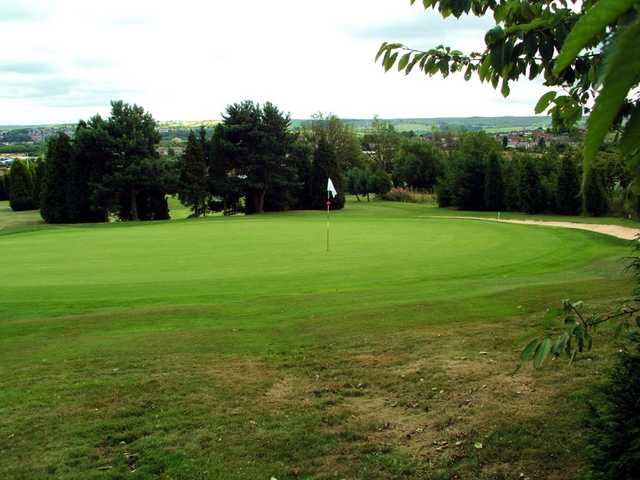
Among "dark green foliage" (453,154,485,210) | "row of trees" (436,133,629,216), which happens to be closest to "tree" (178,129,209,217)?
"row of trees" (436,133,629,216)

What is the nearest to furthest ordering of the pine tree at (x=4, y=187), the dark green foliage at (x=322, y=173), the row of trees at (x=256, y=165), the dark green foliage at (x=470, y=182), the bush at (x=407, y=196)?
the dark green foliage at (x=470, y=182) → the row of trees at (x=256, y=165) → the dark green foliage at (x=322, y=173) → the bush at (x=407, y=196) → the pine tree at (x=4, y=187)

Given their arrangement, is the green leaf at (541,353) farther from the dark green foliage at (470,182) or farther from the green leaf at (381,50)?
the dark green foliage at (470,182)

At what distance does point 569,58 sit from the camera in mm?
535

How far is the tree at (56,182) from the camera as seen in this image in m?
44.8

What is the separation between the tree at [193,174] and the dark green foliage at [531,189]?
23836mm

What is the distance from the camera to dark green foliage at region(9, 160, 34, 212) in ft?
177

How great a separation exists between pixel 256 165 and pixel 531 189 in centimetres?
2029

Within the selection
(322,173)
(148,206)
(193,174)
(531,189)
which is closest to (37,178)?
(148,206)

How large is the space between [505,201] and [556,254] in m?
22.3

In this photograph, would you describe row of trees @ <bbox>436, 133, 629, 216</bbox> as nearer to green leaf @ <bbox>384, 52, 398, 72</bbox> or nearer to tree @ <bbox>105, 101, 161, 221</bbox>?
tree @ <bbox>105, 101, 161, 221</bbox>

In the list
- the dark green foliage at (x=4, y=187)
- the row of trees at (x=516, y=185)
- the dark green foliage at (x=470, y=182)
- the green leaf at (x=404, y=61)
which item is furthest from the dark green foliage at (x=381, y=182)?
the green leaf at (x=404, y=61)

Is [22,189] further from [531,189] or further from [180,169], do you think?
[531,189]

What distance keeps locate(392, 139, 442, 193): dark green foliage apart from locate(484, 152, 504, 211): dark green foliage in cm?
2523

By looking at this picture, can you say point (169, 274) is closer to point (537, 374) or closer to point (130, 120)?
point (537, 374)
